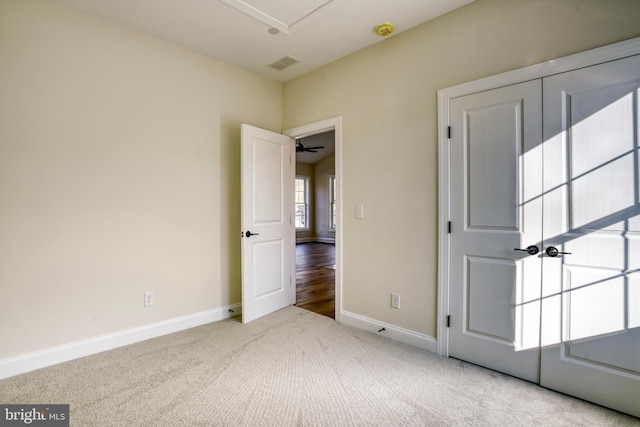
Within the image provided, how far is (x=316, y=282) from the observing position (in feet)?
15.9

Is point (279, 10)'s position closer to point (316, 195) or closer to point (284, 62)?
point (284, 62)

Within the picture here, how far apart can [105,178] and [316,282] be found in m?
3.30

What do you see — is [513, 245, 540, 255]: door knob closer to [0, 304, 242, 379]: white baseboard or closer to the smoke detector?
the smoke detector

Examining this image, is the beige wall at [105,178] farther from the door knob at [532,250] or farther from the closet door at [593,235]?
the closet door at [593,235]

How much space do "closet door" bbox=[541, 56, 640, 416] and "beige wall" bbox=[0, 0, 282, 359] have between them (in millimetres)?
2965

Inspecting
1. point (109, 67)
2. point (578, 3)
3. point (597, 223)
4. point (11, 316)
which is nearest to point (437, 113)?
point (578, 3)

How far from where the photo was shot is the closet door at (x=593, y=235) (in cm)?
169

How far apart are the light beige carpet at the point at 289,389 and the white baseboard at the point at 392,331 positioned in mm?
79

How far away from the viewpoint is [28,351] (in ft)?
7.12

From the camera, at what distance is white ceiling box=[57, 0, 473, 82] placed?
2.30 metres

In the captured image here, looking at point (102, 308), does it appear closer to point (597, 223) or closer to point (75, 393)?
point (75, 393)

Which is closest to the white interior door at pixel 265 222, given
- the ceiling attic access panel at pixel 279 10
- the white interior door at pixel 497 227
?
the ceiling attic access panel at pixel 279 10

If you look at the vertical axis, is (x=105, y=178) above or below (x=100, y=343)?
above

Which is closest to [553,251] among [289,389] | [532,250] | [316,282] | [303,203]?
[532,250]
